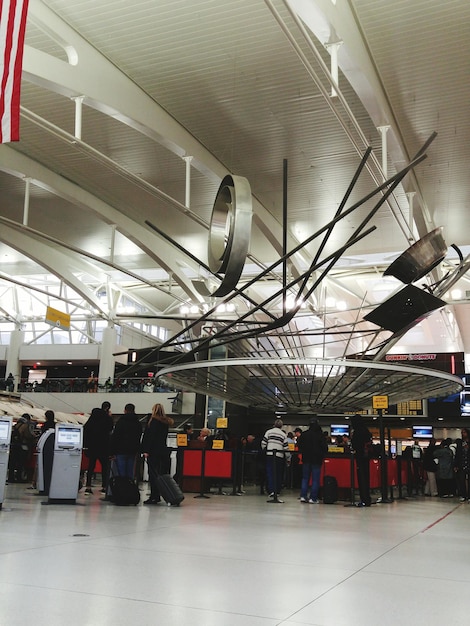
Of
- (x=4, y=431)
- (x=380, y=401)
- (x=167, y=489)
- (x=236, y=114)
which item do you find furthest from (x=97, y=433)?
(x=236, y=114)

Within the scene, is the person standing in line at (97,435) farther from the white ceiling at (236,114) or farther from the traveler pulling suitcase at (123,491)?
the white ceiling at (236,114)

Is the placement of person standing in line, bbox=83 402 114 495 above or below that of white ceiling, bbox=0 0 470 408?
below

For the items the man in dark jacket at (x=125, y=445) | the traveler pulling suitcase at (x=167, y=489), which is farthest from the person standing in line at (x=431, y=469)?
the man in dark jacket at (x=125, y=445)

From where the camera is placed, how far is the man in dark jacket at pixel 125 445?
10656 millimetres

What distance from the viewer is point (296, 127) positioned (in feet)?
51.1

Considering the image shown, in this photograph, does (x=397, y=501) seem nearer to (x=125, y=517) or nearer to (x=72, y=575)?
(x=125, y=517)

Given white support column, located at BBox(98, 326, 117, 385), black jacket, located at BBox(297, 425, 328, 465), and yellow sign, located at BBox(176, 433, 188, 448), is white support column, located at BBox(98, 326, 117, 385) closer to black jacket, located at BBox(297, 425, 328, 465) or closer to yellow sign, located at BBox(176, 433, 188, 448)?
yellow sign, located at BBox(176, 433, 188, 448)

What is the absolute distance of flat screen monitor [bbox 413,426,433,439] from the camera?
1107 inches

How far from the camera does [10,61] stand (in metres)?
6.32

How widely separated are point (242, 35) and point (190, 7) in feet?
3.89

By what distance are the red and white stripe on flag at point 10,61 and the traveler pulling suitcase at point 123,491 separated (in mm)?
5990

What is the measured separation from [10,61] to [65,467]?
6241 mm

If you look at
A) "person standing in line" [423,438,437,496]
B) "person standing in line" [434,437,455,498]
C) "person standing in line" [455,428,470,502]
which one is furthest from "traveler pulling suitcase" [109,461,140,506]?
"person standing in line" [423,438,437,496]

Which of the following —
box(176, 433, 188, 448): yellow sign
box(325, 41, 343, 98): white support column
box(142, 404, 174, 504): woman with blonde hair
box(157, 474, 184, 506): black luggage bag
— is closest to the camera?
Result: box(325, 41, 343, 98): white support column
